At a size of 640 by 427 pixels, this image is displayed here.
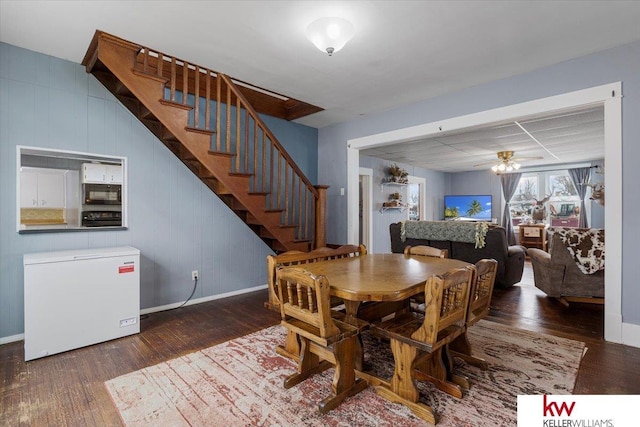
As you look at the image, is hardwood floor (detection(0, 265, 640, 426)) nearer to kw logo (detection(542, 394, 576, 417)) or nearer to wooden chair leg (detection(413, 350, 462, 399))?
kw logo (detection(542, 394, 576, 417))

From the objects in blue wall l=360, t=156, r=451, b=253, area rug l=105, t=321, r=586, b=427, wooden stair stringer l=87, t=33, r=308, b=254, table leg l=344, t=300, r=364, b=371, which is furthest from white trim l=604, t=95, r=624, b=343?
Answer: blue wall l=360, t=156, r=451, b=253

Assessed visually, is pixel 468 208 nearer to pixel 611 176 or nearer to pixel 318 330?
pixel 611 176

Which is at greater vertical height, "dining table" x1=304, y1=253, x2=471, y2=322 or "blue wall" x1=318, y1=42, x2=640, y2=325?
"blue wall" x1=318, y1=42, x2=640, y2=325

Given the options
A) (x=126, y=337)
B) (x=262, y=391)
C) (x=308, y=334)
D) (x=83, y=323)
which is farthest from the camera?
(x=126, y=337)

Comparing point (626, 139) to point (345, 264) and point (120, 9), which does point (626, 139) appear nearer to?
point (345, 264)

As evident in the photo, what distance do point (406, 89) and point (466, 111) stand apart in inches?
28.9

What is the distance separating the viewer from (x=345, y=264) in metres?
2.40

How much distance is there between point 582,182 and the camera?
7.36 m

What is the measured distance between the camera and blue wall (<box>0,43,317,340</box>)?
2.68 metres

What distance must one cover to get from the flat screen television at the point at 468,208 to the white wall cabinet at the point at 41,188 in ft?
28.8

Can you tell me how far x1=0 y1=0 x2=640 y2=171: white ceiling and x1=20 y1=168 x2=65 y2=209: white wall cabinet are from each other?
1.09 metres

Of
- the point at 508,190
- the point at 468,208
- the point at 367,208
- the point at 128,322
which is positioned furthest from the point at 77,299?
the point at 508,190

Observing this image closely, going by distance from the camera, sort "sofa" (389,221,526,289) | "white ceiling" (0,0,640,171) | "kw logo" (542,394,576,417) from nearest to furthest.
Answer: "kw logo" (542,394,576,417) → "white ceiling" (0,0,640,171) → "sofa" (389,221,526,289)

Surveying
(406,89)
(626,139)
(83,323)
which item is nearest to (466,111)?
(406,89)
